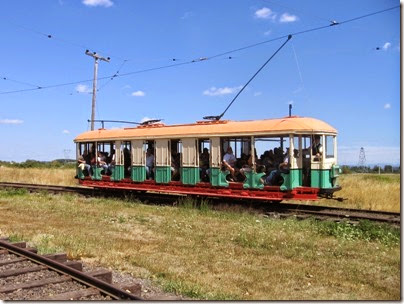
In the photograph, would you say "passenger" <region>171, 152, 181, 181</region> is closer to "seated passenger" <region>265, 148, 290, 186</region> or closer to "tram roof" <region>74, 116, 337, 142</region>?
"tram roof" <region>74, 116, 337, 142</region>

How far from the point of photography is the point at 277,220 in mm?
12383

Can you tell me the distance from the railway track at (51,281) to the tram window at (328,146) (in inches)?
356

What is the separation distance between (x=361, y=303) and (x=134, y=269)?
3.35 metres

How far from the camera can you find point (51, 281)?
6.14 m

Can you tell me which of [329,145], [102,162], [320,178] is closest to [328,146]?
[329,145]

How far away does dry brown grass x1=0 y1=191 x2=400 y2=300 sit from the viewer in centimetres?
661

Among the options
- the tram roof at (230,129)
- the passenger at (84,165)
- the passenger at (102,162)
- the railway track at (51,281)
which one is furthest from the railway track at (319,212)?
the railway track at (51,281)

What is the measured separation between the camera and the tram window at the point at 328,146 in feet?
46.7

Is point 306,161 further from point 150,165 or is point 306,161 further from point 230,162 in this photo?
point 150,165

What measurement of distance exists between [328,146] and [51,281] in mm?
10102

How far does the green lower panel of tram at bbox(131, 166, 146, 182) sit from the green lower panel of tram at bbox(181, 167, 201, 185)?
2063 millimetres

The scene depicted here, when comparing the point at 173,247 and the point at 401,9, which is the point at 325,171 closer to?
the point at 173,247

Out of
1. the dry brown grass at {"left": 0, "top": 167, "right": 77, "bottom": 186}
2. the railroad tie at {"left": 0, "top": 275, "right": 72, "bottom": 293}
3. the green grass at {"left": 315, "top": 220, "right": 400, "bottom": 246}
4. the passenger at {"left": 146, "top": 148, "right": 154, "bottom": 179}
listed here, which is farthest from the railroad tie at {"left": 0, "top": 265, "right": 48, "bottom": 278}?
the dry brown grass at {"left": 0, "top": 167, "right": 77, "bottom": 186}

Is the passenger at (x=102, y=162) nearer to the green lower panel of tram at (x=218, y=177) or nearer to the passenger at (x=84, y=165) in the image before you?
the passenger at (x=84, y=165)
